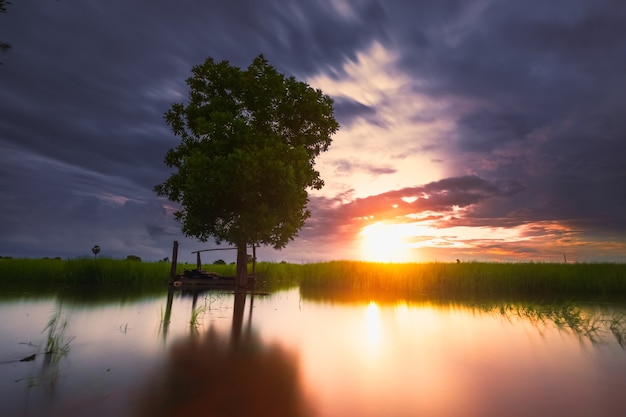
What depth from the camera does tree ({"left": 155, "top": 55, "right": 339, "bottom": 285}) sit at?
21.1m

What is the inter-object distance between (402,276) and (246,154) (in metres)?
17.8

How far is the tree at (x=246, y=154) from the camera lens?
69.2ft

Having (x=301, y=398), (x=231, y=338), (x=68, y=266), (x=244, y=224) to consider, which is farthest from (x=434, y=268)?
(x=68, y=266)

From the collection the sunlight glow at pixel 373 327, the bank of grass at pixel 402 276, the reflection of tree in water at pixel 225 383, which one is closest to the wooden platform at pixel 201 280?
the bank of grass at pixel 402 276

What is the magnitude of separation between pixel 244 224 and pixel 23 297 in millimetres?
11986

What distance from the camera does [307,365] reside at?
316 inches

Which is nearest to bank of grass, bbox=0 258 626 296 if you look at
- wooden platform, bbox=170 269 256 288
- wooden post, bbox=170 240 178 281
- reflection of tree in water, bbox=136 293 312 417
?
wooden post, bbox=170 240 178 281

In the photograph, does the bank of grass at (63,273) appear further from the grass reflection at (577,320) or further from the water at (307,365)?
the grass reflection at (577,320)

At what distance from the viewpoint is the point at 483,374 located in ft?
24.7

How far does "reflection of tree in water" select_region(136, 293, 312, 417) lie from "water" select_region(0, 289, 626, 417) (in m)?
0.03

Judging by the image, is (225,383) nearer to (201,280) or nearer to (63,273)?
(201,280)

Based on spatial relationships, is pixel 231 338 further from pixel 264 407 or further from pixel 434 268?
pixel 434 268

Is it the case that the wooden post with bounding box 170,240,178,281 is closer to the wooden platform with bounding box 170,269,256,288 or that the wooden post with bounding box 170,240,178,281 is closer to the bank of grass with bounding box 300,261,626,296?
the wooden platform with bounding box 170,269,256,288

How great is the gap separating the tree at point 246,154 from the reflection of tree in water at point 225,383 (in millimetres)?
12376
